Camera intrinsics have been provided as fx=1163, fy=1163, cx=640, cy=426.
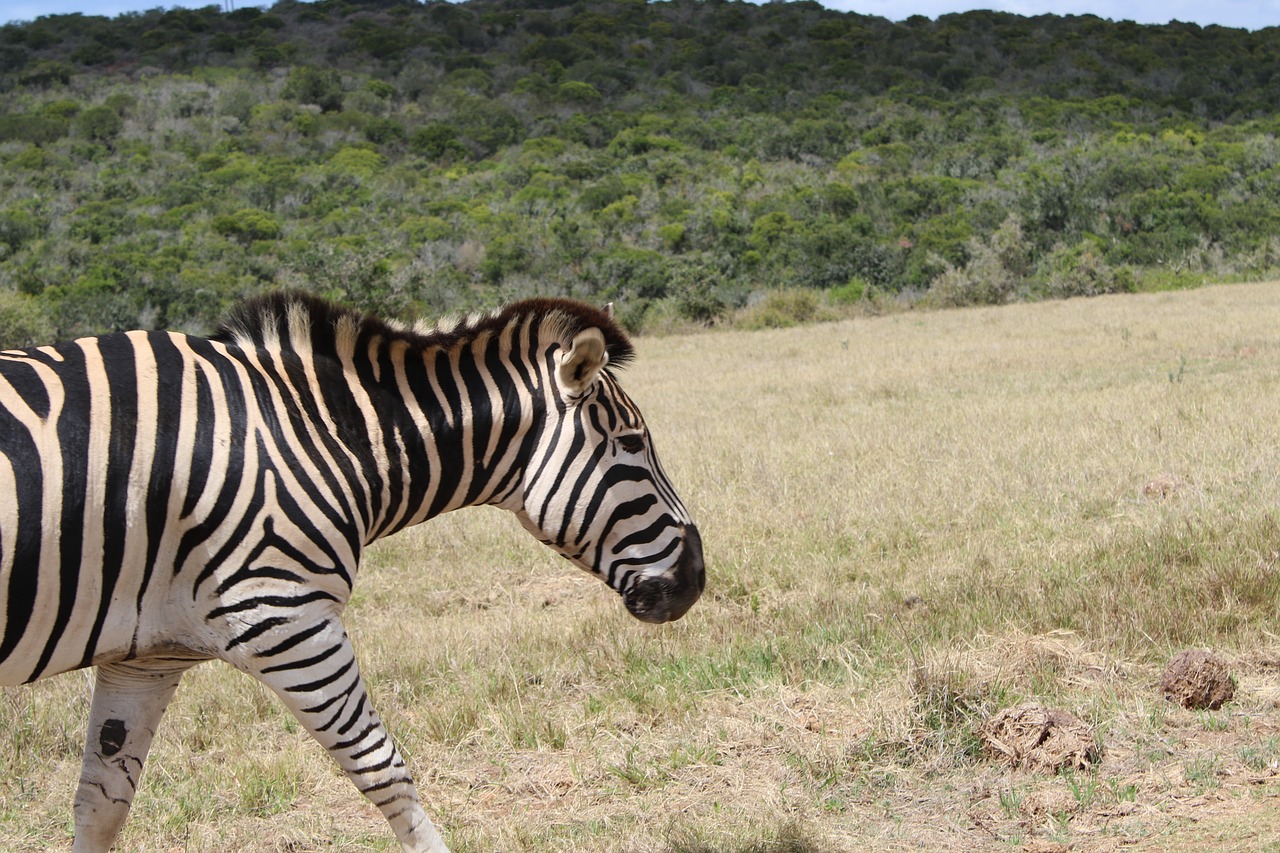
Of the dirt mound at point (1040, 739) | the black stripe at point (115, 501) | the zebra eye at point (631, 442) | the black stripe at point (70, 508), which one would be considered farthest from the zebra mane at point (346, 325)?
the dirt mound at point (1040, 739)

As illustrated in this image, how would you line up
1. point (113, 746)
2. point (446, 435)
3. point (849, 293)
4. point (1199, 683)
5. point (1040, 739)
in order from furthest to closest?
point (849, 293), point (1199, 683), point (1040, 739), point (446, 435), point (113, 746)

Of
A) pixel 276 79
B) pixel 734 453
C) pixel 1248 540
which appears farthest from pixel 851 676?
pixel 276 79

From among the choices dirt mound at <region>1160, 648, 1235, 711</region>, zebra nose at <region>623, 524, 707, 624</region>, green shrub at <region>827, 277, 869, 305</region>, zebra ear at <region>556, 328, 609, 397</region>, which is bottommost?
dirt mound at <region>1160, 648, 1235, 711</region>

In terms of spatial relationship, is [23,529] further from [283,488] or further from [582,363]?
[582,363]

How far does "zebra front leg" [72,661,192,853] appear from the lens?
353 centimetres

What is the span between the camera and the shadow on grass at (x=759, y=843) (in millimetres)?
3781

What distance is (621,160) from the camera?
42.1m

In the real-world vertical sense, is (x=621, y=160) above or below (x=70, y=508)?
above

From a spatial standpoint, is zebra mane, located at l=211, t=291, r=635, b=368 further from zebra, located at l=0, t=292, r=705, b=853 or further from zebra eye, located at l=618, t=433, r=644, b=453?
zebra eye, located at l=618, t=433, r=644, b=453

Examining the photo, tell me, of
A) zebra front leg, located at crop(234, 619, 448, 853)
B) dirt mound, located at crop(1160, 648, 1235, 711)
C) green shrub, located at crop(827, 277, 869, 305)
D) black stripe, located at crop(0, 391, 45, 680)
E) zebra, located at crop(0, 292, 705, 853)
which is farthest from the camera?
green shrub, located at crop(827, 277, 869, 305)

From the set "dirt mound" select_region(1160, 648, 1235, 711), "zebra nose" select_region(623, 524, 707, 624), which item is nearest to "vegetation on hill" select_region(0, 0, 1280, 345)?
"zebra nose" select_region(623, 524, 707, 624)

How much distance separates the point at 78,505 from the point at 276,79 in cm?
5464

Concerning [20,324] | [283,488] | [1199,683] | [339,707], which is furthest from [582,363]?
[20,324]

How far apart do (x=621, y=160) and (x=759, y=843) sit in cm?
3986
